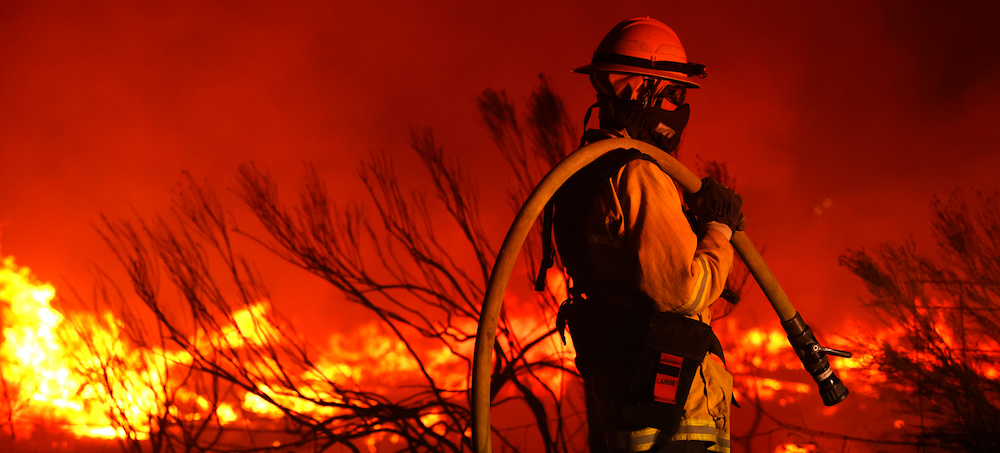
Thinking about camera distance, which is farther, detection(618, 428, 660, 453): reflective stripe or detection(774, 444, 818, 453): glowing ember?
detection(774, 444, 818, 453): glowing ember

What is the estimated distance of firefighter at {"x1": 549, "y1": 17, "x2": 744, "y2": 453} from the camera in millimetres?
1772

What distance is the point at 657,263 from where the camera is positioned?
174 cm

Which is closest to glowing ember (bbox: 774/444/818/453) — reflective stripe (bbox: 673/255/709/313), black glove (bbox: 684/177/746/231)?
black glove (bbox: 684/177/746/231)

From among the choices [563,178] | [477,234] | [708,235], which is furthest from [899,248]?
[563,178]

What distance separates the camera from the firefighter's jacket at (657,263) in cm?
174

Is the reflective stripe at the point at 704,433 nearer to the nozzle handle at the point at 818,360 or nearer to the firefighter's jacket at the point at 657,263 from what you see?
the firefighter's jacket at the point at 657,263

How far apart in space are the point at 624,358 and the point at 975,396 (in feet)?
12.4

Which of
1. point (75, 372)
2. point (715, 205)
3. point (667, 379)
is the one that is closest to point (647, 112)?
point (715, 205)

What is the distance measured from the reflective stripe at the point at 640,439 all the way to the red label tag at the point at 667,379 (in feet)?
0.39

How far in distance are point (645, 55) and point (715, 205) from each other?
1.93ft

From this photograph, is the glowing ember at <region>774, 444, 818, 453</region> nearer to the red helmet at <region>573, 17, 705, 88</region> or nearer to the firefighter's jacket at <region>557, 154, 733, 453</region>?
the firefighter's jacket at <region>557, 154, 733, 453</region>

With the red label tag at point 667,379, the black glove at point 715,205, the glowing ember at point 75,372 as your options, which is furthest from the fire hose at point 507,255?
the glowing ember at point 75,372

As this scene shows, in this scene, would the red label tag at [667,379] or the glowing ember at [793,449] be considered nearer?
the red label tag at [667,379]

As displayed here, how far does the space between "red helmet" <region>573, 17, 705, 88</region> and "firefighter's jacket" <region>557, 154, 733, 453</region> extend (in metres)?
0.44
